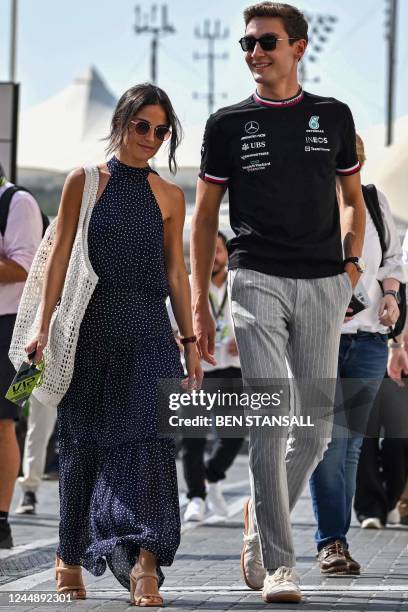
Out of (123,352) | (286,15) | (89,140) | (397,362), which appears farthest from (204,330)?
(89,140)

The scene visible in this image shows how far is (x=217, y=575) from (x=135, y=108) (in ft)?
7.39

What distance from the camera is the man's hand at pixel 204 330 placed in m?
7.17

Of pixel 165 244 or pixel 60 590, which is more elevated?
pixel 165 244

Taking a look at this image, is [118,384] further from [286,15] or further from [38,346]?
[286,15]

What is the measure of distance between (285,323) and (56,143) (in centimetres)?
3508

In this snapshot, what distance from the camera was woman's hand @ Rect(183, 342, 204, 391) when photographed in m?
7.05

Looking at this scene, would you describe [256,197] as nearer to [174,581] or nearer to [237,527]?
[174,581]

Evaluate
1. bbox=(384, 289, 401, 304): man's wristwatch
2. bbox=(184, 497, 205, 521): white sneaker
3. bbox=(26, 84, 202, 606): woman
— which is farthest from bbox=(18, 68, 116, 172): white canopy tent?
bbox=(26, 84, 202, 606): woman

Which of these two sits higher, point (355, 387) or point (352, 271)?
point (352, 271)

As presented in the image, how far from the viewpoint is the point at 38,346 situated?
276 inches

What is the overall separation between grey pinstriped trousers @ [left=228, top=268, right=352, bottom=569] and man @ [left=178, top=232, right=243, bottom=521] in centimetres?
454

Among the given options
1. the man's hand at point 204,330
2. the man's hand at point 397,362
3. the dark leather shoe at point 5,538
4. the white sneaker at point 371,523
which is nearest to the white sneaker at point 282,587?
the man's hand at point 204,330

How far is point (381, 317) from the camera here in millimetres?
8242

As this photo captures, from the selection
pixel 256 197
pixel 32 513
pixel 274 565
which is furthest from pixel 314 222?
pixel 32 513
